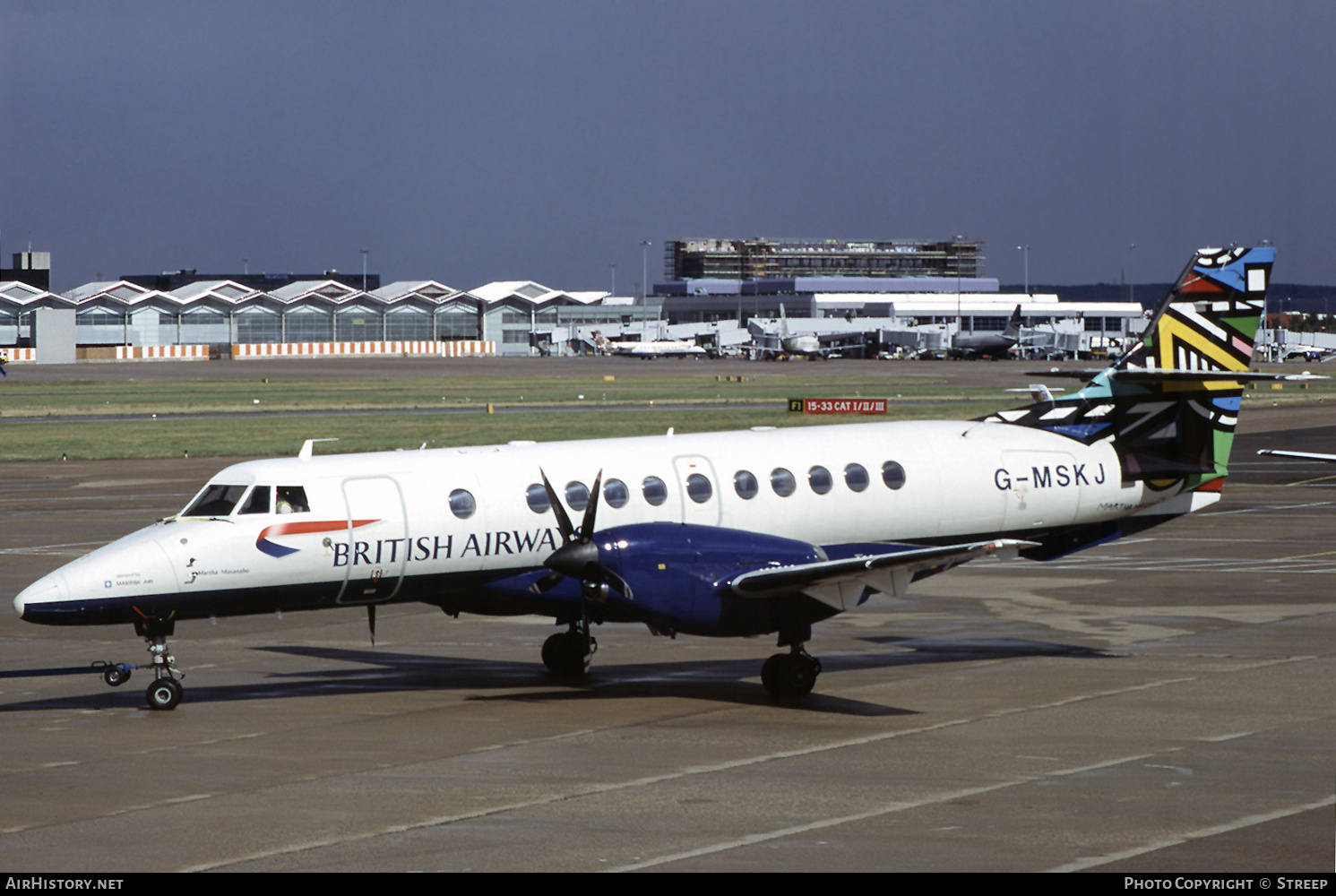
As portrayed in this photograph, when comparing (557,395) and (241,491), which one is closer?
(241,491)

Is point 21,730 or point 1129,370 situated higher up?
point 1129,370

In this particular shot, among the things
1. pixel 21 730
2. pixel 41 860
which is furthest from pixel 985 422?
pixel 41 860

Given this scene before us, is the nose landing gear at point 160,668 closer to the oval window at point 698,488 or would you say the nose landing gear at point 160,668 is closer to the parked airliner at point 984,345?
the oval window at point 698,488

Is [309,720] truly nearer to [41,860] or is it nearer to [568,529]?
[568,529]

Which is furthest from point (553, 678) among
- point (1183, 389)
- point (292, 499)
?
point (1183, 389)

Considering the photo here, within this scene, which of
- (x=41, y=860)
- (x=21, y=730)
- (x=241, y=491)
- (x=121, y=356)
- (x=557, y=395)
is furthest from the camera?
(x=121, y=356)

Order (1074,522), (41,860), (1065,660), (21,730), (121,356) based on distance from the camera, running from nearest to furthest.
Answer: (41,860)
(21,730)
(1065,660)
(1074,522)
(121,356)

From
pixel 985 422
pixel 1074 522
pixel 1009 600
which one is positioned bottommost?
pixel 1009 600

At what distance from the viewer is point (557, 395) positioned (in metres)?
103

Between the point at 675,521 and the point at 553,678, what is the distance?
2.83 m

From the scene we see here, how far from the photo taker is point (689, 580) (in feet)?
65.7

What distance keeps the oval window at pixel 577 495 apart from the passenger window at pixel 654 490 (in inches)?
30.9

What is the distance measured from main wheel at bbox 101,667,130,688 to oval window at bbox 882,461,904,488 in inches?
430

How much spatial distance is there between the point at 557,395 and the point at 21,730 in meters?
84.1
